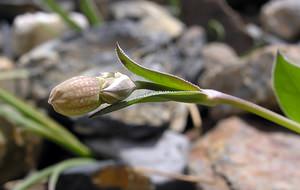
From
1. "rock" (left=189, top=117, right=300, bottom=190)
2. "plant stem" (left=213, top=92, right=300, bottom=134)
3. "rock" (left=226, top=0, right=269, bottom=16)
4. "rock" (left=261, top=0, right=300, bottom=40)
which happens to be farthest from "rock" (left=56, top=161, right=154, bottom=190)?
"rock" (left=226, top=0, right=269, bottom=16)

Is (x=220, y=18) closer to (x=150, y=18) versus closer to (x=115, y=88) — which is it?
(x=150, y=18)

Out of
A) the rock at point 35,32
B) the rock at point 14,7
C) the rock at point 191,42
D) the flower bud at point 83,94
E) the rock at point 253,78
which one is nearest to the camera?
the flower bud at point 83,94

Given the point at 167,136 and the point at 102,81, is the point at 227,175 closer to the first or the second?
the point at 167,136

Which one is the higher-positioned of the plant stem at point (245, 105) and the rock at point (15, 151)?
the plant stem at point (245, 105)

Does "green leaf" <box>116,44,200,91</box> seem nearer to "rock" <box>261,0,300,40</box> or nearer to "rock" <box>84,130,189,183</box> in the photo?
"rock" <box>84,130,189,183</box>

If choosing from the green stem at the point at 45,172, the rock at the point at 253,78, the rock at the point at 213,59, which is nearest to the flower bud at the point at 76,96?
the green stem at the point at 45,172

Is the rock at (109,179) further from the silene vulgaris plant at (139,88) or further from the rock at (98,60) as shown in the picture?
the silene vulgaris plant at (139,88)

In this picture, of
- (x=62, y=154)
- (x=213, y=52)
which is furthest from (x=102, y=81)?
(x=213, y=52)
